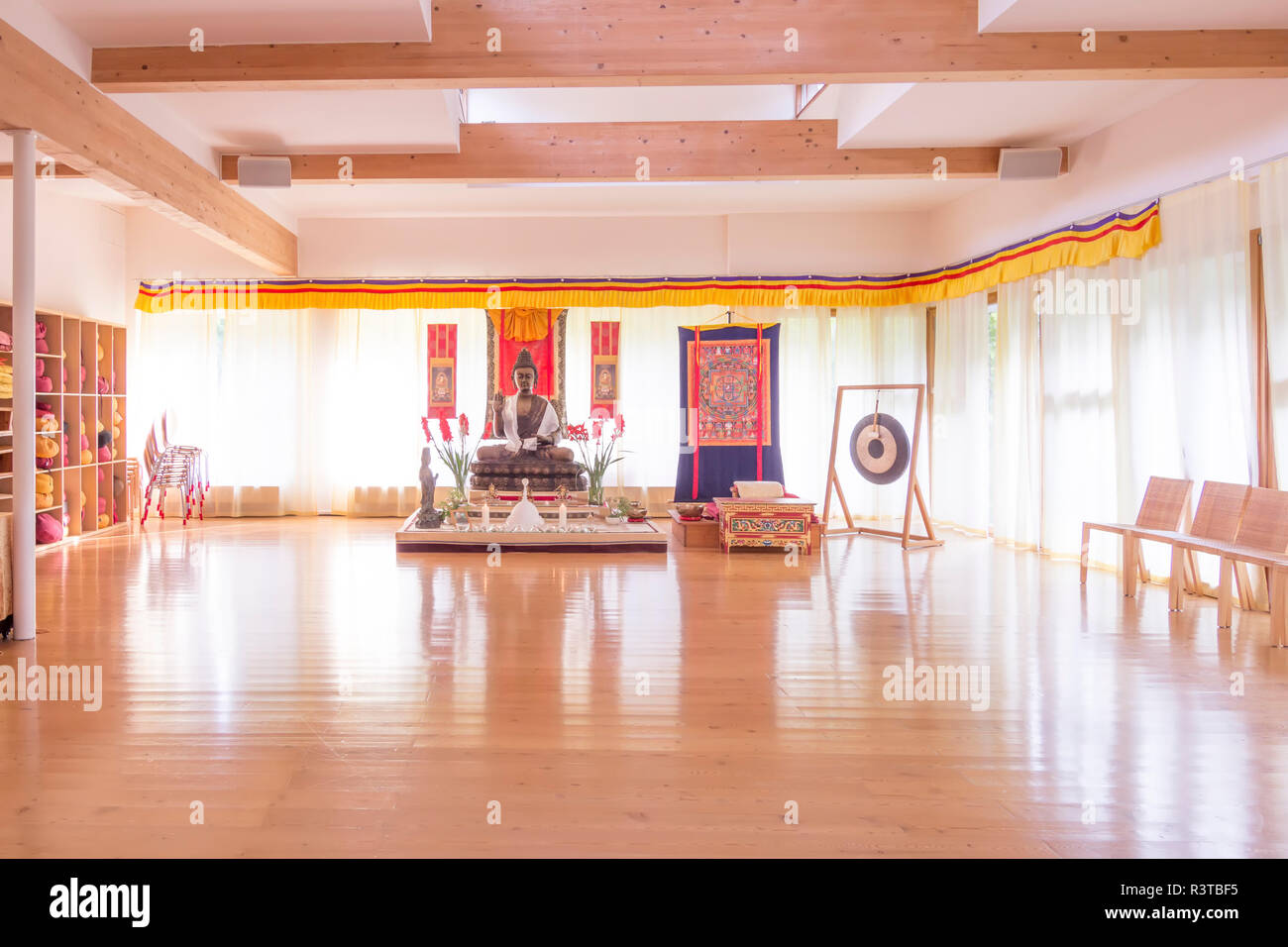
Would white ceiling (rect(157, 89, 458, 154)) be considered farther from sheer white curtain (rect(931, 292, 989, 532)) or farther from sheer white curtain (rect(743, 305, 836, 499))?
sheer white curtain (rect(931, 292, 989, 532))

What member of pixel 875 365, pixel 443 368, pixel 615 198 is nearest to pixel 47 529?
pixel 443 368

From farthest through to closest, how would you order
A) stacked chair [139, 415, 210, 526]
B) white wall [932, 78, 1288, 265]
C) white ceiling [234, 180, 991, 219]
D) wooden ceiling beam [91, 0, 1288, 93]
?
stacked chair [139, 415, 210, 526] < white ceiling [234, 180, 991, 219] < white wall [932, 78, 1288, 265] < wooden ceiling beam [91, 0, 1288, 93]

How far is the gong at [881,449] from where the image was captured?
8.70m

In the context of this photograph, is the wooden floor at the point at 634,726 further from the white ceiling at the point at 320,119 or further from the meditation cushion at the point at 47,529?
the white ceiling at the point at 320,119

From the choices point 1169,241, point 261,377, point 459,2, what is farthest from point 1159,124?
point 261,377

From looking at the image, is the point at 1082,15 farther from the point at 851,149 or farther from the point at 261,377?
the point at 261,377

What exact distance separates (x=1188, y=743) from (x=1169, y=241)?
4.31 metres

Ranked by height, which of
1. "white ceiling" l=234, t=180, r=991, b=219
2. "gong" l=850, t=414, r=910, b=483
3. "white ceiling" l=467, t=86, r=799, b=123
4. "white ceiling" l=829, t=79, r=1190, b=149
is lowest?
"gong" l=850, t=414, r=910, b=483

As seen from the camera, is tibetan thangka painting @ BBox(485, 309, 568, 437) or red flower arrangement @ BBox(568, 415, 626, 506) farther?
tibetan thangka painting @ BBox(485, 309, 568, 437)

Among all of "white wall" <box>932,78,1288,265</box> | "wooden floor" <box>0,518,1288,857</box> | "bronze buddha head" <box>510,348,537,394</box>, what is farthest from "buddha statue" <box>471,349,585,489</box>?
"white wall" <box>932,78,1288,265</box>

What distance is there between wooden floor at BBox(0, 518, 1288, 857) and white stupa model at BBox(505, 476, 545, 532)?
180cm

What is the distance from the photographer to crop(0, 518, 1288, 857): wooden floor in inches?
97.9

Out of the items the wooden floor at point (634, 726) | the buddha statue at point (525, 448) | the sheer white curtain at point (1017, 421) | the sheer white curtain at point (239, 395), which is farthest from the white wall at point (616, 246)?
the wooden floor at point (634, 726)
